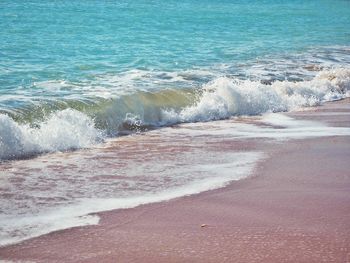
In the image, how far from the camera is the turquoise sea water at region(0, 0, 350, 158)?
37.0 ft

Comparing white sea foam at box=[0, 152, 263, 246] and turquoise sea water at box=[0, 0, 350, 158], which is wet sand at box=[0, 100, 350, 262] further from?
turquoise sea water at box=[0, 0, 350, 158]

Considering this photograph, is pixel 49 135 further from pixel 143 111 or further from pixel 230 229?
pixel 230 229

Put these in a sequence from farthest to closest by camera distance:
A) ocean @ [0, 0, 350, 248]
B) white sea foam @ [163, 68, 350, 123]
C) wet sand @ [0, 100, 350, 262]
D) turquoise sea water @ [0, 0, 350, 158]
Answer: white sea foam @ [163, 68, 350, 123] → turquoise sea water @ [0, 0, 350, 158] → ocean @ [0, 0, 350, 248] → wet sand @ [0, 100, 350, 262]

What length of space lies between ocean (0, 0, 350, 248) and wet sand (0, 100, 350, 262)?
0.29 m

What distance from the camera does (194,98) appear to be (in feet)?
44.1

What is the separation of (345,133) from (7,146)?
5.31 metres

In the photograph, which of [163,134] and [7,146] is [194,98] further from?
[7,146]

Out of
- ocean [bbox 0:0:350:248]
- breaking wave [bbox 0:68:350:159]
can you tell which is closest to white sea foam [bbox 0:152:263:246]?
ocean [bbox 0:0:350:248]

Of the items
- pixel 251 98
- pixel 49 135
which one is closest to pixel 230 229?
pixel 49 135

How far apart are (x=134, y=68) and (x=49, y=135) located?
8122 mm

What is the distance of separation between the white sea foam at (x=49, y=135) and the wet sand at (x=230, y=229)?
123 inches

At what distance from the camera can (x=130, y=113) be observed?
11.7 m

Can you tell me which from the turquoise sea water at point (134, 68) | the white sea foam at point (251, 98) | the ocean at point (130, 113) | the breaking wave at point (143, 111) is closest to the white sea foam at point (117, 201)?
the ocean at point (130, 113)

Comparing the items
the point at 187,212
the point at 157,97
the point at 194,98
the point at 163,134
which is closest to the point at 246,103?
the point at 194,98
